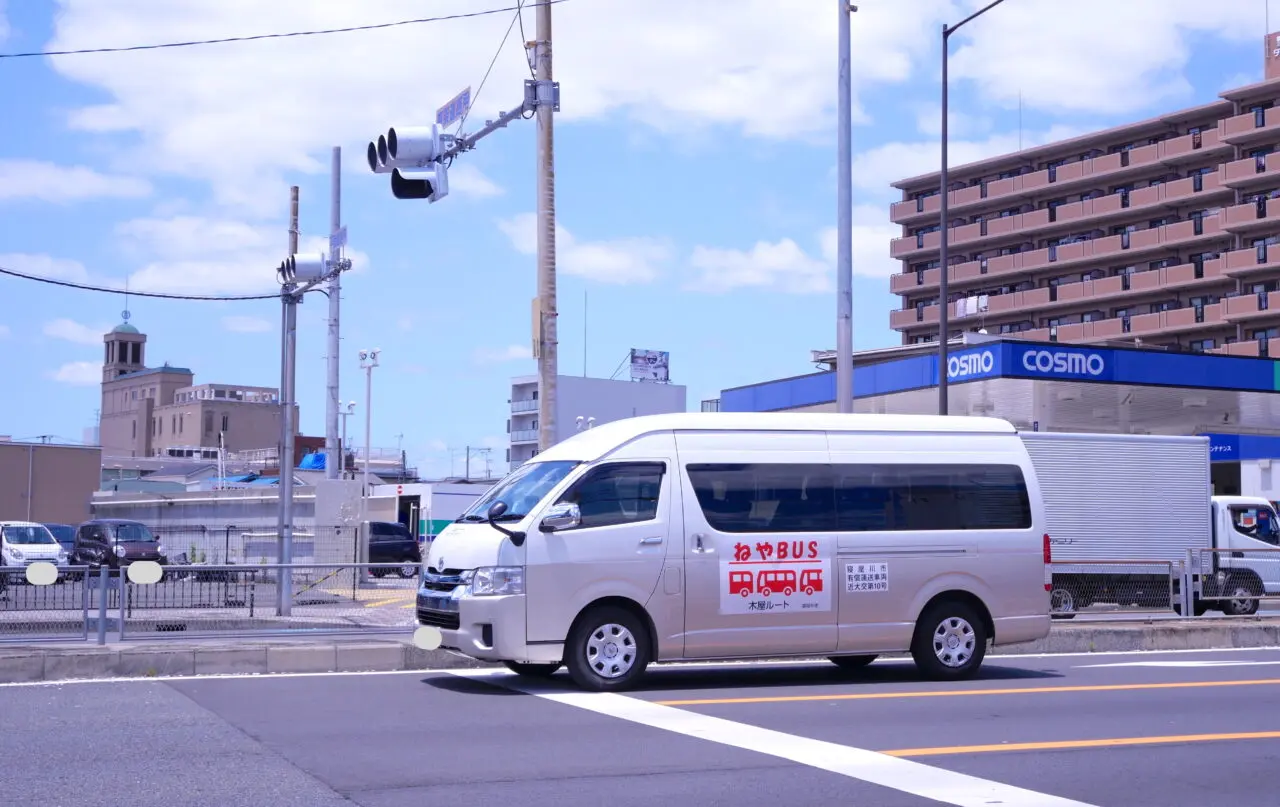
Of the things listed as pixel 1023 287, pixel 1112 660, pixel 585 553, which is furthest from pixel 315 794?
pixel 1023 287

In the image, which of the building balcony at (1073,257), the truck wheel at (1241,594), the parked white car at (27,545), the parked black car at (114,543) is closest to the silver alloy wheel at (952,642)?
the truck wheel at (1241,594)

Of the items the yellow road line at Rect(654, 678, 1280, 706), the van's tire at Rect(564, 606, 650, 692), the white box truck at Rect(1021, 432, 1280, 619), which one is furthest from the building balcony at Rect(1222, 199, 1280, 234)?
the van's tire at Rect(564, 606, 650, 692)

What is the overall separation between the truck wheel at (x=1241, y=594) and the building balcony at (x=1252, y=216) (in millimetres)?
45789

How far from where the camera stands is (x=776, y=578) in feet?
42.8

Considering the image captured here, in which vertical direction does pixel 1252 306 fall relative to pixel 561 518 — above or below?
above

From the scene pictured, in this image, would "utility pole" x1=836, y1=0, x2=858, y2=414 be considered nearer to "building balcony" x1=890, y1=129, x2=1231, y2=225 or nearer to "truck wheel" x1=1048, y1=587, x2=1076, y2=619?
"truck wheel" x1=1048, y1=587, x2=1076, y2=619

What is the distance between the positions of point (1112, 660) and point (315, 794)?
1157cm

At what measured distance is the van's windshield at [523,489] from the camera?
1271cm

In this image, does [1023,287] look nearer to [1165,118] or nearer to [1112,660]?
[1165,118]

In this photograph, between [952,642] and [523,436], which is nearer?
[952,642]

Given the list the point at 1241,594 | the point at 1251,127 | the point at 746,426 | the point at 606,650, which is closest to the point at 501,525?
the point at 606,650

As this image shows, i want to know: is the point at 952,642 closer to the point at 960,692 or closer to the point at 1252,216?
the point at 960,692

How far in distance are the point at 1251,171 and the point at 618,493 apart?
6138cm

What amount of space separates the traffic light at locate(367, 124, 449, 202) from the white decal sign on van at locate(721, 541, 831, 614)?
6952 millimetres
